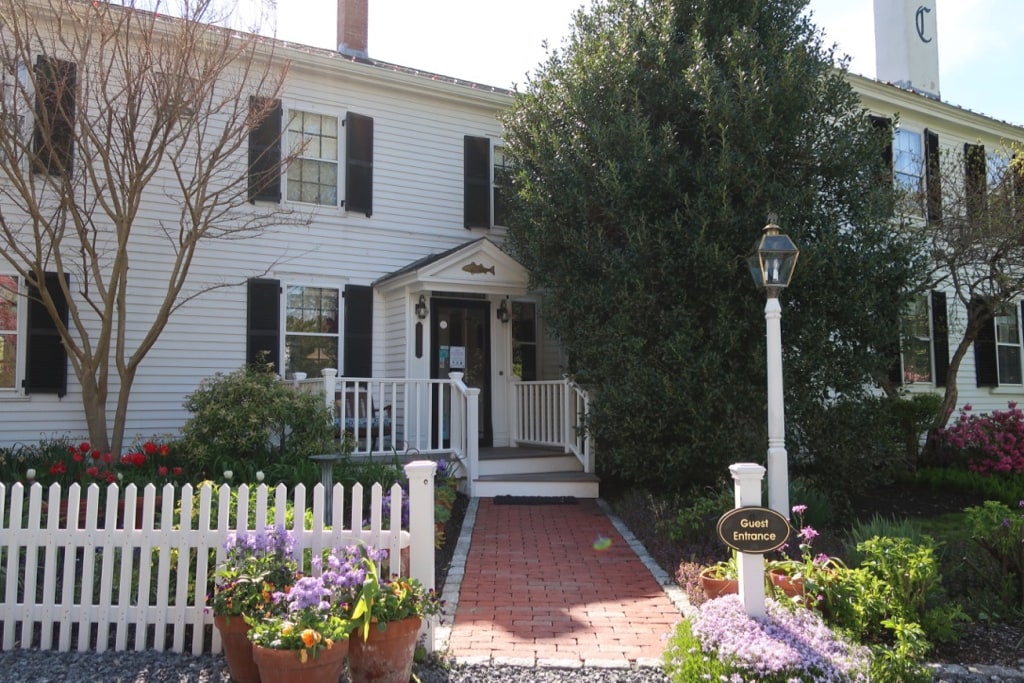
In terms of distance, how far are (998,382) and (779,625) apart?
14285 mm

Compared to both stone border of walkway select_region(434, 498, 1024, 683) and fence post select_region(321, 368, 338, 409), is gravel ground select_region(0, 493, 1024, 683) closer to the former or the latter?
stone border of walkway select_region(434, 498, 1024, 683)

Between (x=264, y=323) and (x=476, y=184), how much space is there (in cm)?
387

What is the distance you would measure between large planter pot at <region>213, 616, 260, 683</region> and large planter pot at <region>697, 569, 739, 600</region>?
2630mm

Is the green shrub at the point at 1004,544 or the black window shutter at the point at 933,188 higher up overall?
the black window shutter at the point at 933,188

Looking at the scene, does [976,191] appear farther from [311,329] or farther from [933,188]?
[311,329]

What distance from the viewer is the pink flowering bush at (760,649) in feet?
10.6

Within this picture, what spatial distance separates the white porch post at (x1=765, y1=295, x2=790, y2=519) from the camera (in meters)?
5.77

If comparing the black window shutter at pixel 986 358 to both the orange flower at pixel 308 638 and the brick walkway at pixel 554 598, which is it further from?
the orange flower at pixel 308 638

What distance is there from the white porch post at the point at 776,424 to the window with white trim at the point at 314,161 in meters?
6.79

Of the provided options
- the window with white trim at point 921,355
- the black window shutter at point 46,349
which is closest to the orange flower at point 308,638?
the black window shutter at point 46,349

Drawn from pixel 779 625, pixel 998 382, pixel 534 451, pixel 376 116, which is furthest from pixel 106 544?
pixel 998 382

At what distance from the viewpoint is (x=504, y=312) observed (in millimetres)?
10922

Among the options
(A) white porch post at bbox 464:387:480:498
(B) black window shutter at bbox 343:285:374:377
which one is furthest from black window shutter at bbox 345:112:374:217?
(A) white porch post at bbox 464:387:480:498

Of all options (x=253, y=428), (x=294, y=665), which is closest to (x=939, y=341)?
(x=253, y=428)
